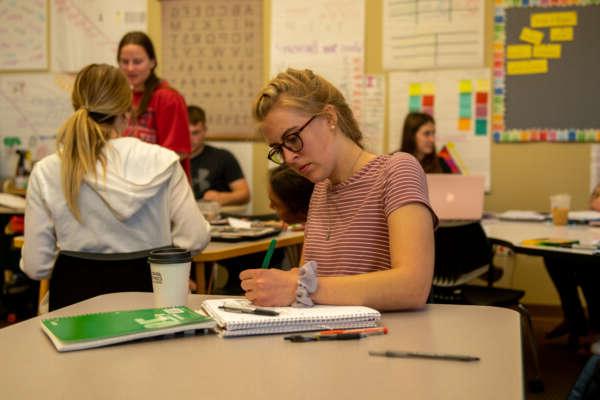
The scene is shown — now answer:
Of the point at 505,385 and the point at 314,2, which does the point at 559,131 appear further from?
the point at 505,385

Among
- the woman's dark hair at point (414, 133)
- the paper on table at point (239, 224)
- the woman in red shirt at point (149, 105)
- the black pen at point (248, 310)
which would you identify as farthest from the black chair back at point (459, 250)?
the black pen at point (248, 310)

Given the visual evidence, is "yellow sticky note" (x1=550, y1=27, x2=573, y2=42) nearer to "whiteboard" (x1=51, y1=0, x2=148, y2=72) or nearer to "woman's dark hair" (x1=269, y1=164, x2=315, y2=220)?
"woman's dark hair" (x1=269, y1=164, x2=315, y2=220)

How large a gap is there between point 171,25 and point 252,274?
163 inches

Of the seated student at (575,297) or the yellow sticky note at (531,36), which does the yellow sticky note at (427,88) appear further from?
the seated student at (575,297)

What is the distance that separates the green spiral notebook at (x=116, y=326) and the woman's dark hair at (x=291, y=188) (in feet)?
4.30

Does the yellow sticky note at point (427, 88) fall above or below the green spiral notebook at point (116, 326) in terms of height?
above

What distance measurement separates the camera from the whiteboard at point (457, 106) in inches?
176

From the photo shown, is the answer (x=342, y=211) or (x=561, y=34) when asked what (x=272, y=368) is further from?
(x=561, y=34)

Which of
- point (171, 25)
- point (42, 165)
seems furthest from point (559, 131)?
point (42, 165)

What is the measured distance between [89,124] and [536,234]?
2.02 meters

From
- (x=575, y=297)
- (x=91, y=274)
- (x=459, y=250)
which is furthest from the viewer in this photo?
(x=575, y=297)

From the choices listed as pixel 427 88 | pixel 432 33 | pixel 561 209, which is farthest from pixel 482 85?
pixel 561 209

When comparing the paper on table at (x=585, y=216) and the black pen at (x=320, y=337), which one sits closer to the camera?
the black pen at (x=320, y=337)

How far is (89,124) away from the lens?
202cm
